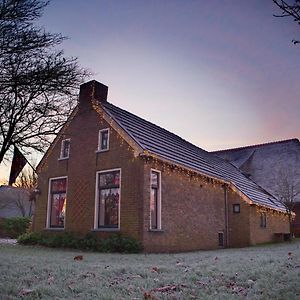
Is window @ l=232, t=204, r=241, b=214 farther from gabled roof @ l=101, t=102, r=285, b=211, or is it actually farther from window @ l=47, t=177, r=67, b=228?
window @ l=47, t=177, r=67, b=228

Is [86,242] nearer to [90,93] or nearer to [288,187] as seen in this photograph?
[90,93]

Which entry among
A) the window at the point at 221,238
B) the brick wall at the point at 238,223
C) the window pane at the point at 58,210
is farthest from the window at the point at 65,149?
the brick wall at the point at 238,223

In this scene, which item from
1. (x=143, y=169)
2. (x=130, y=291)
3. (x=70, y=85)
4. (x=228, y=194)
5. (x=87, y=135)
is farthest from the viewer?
(x=228, y=194)

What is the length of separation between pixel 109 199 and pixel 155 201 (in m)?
2.01

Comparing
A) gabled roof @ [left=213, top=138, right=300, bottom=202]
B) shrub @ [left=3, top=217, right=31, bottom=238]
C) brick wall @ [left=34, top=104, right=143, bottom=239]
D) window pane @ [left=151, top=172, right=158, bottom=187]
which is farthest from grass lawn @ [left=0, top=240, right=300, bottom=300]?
gabled roof @ [left=213, top=138, right=300, bottom=202]

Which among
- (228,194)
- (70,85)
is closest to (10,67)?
(70,85)

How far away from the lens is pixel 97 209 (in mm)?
15352

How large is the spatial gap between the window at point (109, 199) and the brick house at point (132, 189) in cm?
4

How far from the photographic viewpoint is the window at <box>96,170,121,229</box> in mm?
14820

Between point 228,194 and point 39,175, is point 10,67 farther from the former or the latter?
point 228,194

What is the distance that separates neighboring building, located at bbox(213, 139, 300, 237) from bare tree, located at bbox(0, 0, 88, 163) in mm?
24000

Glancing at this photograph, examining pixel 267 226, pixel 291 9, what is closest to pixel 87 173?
pixel 267 226

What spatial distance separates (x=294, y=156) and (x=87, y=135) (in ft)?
72.6

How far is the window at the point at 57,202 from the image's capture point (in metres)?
17.4
